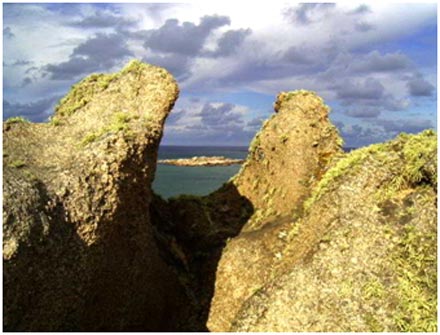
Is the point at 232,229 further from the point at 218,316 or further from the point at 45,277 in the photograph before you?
the point at 45,277

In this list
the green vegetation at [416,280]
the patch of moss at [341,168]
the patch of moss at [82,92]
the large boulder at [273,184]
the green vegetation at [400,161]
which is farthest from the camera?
the large boulder at [273,184]

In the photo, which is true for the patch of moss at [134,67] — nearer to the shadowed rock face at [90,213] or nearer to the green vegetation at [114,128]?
the shadowed rock face at [90,213]

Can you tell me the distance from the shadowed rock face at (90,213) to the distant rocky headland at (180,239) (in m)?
0.05

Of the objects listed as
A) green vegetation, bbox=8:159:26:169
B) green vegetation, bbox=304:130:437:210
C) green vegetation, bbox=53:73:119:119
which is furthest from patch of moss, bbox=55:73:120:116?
green vegetation, bbox=304:130:437:210

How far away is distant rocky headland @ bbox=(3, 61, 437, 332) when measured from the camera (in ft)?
57.7

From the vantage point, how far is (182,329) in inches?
946

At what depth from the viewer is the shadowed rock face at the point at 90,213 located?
1650 cm

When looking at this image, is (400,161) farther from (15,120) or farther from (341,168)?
(15,120)

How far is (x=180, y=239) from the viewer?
91.5 ft

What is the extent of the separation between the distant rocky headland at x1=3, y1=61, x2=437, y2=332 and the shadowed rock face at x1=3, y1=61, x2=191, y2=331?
0.05 meters

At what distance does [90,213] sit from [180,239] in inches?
388

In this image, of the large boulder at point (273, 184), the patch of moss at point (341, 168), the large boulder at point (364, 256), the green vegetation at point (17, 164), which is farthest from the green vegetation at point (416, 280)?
the green vegetation at point (17, 164)

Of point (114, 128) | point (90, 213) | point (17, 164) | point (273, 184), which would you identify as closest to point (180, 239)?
point (273, 184)

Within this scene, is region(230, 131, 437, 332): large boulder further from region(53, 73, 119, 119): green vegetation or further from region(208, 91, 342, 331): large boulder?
region(53, 73, 119, 119): green vegetation
